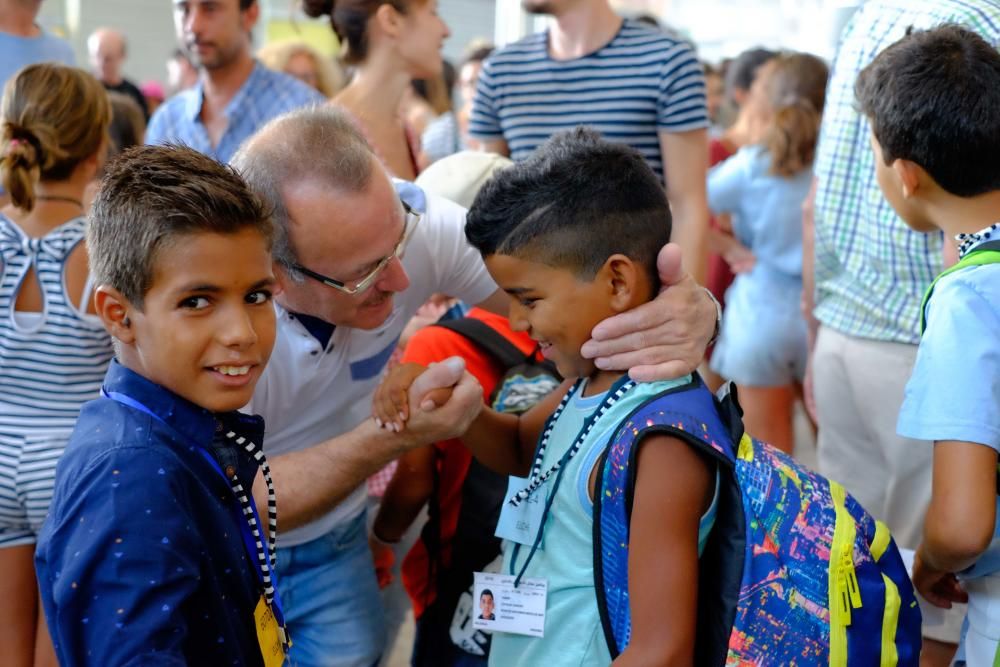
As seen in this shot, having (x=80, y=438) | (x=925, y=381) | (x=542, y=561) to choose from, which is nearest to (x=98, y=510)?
(x=80, y=438)

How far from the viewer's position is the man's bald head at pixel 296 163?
66.5 inches

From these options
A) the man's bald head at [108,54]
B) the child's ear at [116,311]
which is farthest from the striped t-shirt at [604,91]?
the man's bald head at [108,54]

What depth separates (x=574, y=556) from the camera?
4.95ft

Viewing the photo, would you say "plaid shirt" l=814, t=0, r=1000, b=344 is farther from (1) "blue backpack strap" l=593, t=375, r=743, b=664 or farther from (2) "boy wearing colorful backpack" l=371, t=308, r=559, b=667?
(1) "blue backpack strap" l=593, t=375, r=743, b=664

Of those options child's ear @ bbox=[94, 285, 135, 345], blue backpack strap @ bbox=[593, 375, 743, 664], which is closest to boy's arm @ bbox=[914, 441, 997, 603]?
blue backpack strap @ bbox=[593, 375, 743, 664]

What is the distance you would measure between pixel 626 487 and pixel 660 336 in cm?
26

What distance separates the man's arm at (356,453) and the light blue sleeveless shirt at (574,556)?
187mm

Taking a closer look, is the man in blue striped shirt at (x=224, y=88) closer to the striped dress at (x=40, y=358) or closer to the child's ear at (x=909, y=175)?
the striped dress at (x=40, y=358)

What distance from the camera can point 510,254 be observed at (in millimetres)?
1550

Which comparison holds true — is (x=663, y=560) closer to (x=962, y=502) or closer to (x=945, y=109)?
(x=962, y=502)

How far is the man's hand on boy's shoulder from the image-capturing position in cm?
150

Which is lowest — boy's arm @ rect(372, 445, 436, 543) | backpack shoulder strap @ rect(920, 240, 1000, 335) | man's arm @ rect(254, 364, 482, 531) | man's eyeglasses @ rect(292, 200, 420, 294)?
boy's arm @ rect(372, 445, 436, 543)

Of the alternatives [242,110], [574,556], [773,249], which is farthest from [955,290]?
[242,110]

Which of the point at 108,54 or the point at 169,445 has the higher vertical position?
the point at 169,445
